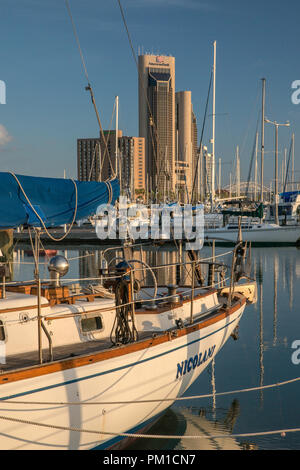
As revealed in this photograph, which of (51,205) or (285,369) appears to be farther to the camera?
(285,369)

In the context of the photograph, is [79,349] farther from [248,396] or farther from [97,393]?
[248,396]

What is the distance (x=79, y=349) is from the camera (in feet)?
24.5

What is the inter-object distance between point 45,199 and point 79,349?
8.32 feet

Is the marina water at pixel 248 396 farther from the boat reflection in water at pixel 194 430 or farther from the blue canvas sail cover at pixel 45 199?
the blue canvas sail cover at pixel 45 199

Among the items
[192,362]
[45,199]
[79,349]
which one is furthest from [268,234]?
[79,349]

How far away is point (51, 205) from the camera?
8102 millimetres

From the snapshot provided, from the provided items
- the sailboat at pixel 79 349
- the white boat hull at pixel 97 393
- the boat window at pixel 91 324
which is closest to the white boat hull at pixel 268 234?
the sailboat at pixel 79 349

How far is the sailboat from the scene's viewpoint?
6316 millimetres

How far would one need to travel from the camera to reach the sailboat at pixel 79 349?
6.32m

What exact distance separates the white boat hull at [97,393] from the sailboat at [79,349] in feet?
0.05

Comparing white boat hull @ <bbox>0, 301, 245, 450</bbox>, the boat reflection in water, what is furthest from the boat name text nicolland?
the boat reflection in water
